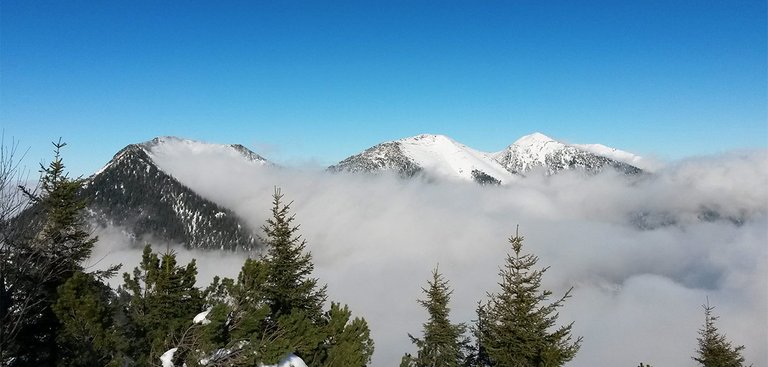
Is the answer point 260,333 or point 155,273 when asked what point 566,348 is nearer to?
point 260,333

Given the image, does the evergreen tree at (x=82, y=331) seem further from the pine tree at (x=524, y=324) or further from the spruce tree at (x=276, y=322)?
the pine tree at (x=524, y=324)

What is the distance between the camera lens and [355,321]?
21.0m

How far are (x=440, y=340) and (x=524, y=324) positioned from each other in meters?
7.38

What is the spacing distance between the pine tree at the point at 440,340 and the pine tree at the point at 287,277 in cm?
715

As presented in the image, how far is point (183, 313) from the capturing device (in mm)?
19031

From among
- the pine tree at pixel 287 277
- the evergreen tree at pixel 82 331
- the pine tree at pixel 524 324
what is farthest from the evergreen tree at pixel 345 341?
the evergreen tree at pixel 82 331

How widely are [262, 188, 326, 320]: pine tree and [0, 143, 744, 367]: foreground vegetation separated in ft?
0.22

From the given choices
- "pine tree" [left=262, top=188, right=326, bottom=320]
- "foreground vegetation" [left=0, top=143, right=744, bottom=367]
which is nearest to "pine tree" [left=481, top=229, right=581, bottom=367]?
"foreground vegetation" [left=0, top=143, right=744, bottom=367]

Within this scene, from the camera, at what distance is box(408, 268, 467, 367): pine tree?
25.3 m

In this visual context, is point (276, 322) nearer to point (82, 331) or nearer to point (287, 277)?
point (287, 277)

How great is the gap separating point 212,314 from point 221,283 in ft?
7.56

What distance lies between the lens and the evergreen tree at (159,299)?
17.7 metres

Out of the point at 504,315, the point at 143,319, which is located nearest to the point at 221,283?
the point at 143,319

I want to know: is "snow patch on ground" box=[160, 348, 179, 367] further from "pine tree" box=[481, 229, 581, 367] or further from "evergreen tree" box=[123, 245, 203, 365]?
"pine tree" box=[481, 229, 581, 367]
